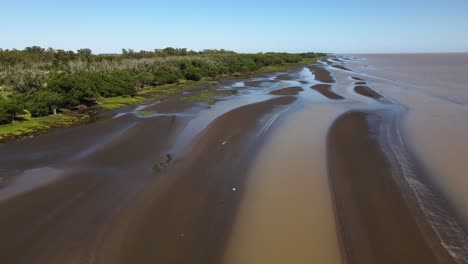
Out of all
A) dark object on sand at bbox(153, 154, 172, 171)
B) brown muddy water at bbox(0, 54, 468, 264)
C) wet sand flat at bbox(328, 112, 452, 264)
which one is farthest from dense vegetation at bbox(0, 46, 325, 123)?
wet sand flat at bbox(328, 112, 452, 264)

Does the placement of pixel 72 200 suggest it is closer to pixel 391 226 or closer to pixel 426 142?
pixel 391 226

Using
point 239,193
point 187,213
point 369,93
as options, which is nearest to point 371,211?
point 239,193

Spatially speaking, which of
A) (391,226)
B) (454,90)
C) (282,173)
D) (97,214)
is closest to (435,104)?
(454,90)

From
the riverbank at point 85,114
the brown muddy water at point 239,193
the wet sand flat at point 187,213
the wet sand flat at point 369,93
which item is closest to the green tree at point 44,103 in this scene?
the riverbank at point 85,114

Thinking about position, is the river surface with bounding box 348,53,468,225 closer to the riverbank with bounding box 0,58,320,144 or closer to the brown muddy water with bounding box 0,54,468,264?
the brown muddy water with bounding box 0,54,468,264

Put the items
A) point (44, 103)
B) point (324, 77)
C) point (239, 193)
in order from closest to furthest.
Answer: point (239, 193), point (44, 103), point (324, 77)

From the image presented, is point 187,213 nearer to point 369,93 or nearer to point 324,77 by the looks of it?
point 369,93
